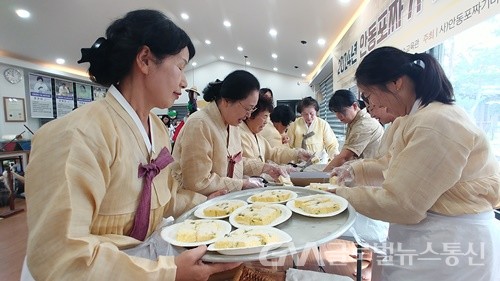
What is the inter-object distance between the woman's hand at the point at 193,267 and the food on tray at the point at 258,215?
290 millimetres

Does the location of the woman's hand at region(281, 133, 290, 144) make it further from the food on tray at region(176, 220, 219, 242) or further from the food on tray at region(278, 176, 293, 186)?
the food on tray at region(176, 220, 219, 242)

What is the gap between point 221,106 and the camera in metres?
1.74

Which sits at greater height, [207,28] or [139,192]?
[207,28]

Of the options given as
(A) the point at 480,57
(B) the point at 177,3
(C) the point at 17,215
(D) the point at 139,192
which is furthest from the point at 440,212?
(B) the point at 177,3

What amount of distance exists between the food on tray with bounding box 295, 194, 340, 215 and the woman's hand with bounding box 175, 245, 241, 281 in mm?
484

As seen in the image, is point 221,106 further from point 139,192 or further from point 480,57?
point 480,57

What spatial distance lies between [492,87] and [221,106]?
5.57 feet

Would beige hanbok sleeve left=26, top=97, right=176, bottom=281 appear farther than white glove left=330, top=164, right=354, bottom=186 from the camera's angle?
No

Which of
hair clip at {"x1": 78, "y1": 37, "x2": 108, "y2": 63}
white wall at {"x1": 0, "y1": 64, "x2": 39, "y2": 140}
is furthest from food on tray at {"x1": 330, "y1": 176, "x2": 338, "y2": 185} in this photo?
white wall at {"x1": 0, "y1": 64, "x2": 39, "y2": 140}

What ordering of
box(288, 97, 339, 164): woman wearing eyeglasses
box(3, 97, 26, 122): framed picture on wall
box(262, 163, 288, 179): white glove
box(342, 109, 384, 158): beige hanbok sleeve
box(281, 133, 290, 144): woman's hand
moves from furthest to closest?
box(3, 97, 26, 122): framed picture on wall → box(281, 133, 290, 144): woman's hand → box(288, 97, 339, 164): woman wearing eyeglasses → box(342, 109, 384, 158): beige hanbok sleeve → box(262, 163, 288, 179): white glove

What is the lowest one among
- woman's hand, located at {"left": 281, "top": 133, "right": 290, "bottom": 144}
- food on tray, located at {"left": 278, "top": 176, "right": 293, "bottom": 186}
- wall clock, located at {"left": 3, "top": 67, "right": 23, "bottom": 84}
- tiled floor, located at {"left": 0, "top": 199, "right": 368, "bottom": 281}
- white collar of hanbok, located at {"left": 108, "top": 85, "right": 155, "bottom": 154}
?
tiled floor, located at {"left": 0, "top": 199, "right": 368, "bottom": 281}

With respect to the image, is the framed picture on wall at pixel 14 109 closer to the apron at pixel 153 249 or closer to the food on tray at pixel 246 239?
the apron at pixel 153 249

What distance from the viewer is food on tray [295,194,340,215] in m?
1.13

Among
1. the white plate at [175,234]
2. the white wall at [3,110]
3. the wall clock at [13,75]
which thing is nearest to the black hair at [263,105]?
the white plate at [175,234]
